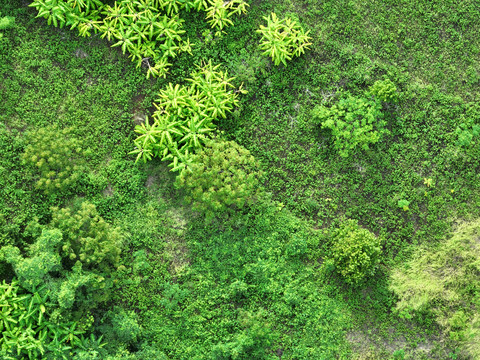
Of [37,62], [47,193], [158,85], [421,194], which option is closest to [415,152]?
[421,194]

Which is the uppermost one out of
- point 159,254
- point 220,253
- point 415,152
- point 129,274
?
point 415,152

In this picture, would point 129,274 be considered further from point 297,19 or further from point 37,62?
point 297,19

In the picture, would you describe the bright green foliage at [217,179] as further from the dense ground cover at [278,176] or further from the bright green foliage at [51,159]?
the bright green foliage at [51,159]

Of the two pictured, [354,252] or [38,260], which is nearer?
[38,260]

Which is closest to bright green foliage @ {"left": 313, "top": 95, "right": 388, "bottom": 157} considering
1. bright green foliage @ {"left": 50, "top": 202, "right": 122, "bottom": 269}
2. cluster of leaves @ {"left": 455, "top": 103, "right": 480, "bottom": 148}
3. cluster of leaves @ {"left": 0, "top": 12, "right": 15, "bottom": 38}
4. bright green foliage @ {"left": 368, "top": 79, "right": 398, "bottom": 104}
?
bright green foliage @ {"left": 368, "top": 79, "right": 398, "bottom": 104}

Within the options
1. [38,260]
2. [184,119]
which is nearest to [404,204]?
[184,119]

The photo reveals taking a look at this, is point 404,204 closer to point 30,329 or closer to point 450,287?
point 450,287
